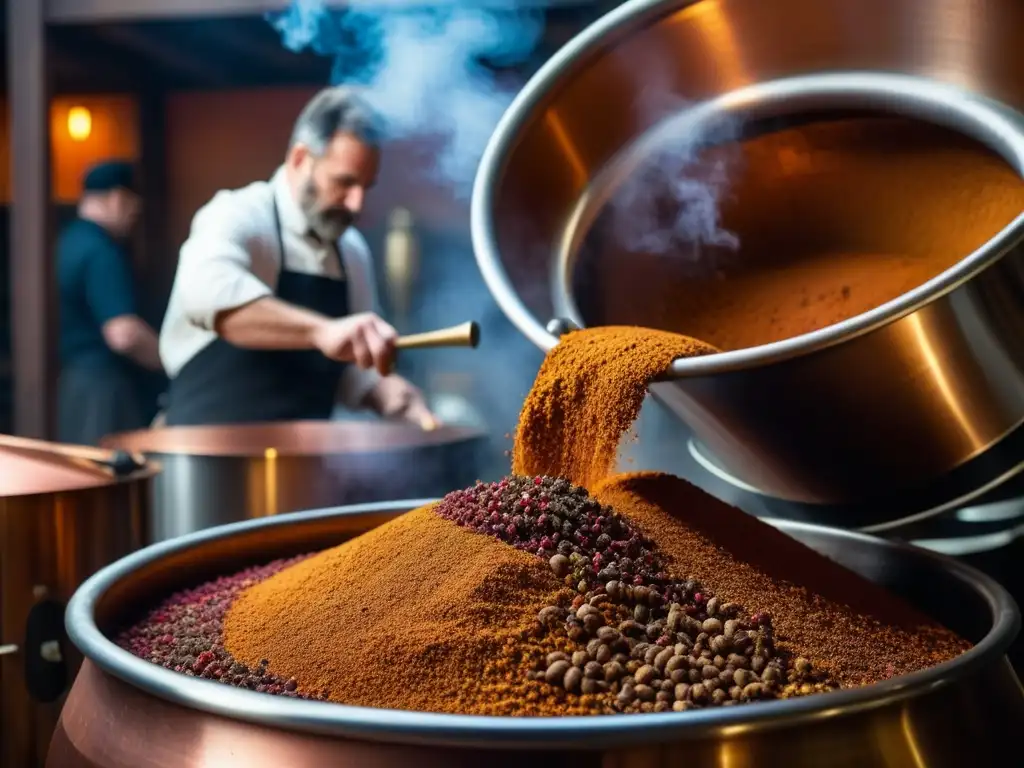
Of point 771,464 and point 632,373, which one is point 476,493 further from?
point 771,464

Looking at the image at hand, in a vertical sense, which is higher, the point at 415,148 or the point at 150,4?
the point at 150,4

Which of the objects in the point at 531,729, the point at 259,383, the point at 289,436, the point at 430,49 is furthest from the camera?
the point at 430,49

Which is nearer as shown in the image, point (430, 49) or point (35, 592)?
point (35, 592)

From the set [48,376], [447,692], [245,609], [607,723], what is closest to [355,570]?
[245,609]

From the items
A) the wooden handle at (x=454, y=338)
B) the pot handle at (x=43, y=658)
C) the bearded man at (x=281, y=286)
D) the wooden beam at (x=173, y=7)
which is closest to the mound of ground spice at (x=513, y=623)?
the pot handle at (x=43, y=658)

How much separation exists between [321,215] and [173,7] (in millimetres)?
1197

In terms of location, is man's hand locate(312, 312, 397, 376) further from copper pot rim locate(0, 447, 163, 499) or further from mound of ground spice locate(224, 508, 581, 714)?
mound of ground spice locate(224, 508, 581, 714)

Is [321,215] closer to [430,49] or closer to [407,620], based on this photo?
[430,49]

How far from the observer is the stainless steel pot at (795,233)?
2.84 feet

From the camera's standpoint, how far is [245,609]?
91 cm

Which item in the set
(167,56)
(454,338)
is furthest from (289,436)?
(167,56)

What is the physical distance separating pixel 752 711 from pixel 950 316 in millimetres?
456

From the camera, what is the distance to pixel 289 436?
2061mm

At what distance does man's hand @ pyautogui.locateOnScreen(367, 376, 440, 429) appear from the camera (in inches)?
91.4
